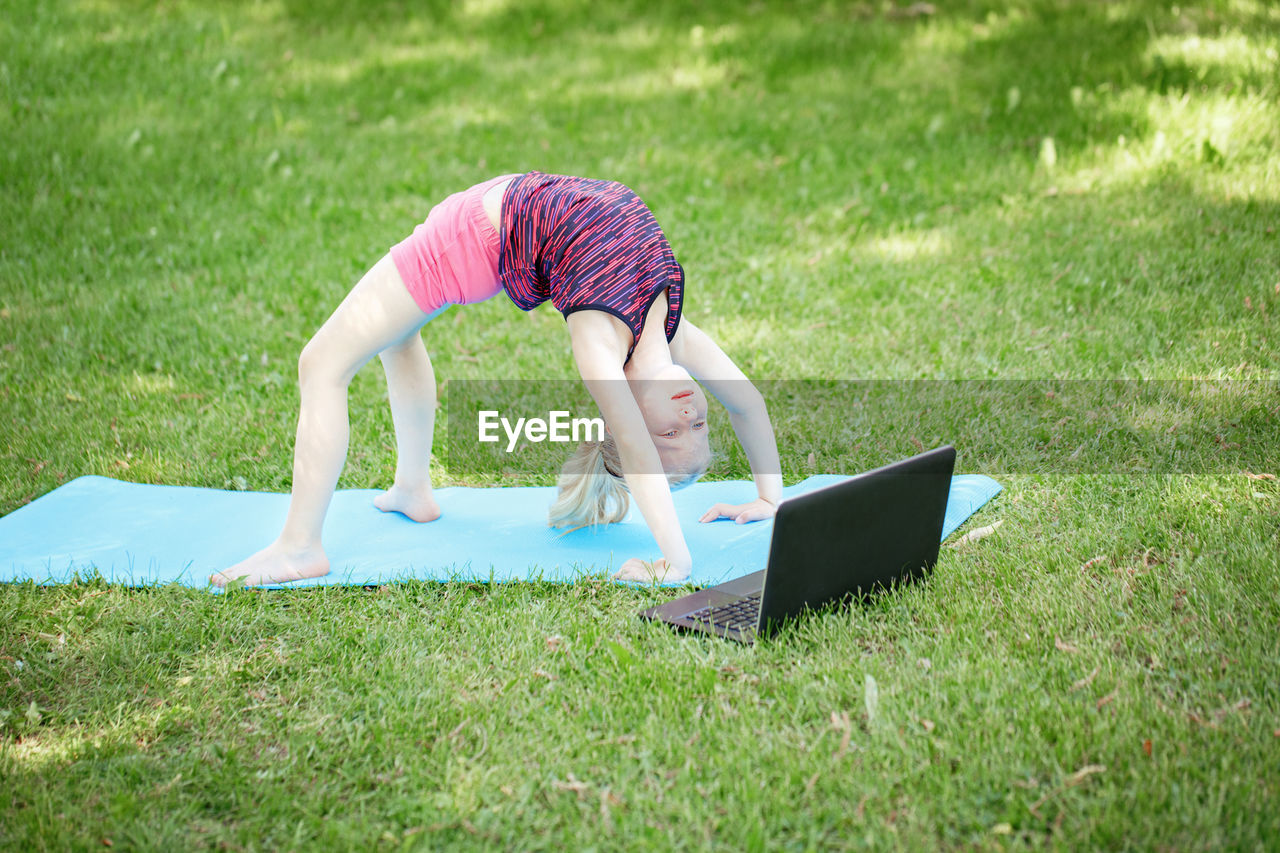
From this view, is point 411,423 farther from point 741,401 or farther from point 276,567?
point 741,401

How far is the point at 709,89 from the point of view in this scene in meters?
8.30

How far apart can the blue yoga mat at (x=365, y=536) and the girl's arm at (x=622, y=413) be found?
1.09ft

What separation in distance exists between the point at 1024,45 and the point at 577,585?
272 inches

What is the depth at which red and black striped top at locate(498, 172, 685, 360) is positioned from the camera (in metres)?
2.92

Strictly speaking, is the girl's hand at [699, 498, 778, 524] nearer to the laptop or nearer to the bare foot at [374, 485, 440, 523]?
the laptop

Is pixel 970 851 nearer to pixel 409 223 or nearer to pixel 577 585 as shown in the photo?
pixel 577 585

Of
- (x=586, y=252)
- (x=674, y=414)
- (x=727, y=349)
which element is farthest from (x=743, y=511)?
(x=727, y=349)

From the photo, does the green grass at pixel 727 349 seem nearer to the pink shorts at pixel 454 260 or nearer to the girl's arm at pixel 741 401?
the girl's arm at pixel 741 401

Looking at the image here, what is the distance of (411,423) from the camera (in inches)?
141

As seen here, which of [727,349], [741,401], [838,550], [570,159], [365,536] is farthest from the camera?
[570,159]

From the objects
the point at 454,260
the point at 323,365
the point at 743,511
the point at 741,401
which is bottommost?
the point at 743,511

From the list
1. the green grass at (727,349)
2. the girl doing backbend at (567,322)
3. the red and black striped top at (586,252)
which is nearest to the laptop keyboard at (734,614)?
the green grass at (727,349)

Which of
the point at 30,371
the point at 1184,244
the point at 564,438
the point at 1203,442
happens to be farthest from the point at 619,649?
the point at 1184,244

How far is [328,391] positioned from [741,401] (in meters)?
1.30
